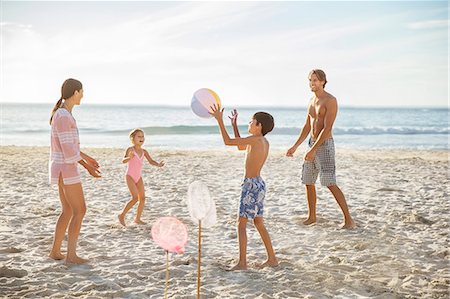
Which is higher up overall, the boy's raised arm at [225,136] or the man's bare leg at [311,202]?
the boy's raised arm at [225,136]

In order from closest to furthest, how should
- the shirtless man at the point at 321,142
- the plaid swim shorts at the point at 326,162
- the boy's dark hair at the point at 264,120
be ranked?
1. the boy's dark hair at the point at 264,120
2. the shirtless man at the point at 321,142
3. the plaid swim shorts at the point at 326,162

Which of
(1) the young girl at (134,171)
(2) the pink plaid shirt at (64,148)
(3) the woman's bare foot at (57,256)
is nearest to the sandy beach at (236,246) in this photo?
(3) the woman's bare foot at (57,256)

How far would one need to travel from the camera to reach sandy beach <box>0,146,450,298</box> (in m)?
3.84

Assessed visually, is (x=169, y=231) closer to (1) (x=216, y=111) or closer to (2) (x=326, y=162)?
(2) (x=326, y=162)

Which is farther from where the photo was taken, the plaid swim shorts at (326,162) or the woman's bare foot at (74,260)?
the plaid swim shorts at (326,162)

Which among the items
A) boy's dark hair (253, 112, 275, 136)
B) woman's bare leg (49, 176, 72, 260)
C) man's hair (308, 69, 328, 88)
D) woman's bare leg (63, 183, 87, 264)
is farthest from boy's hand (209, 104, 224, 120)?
man's hair (308, 69, 328, 88)

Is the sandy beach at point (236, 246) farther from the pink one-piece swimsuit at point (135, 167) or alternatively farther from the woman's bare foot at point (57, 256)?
the pink one-piece swimsuit at point (135, 167)

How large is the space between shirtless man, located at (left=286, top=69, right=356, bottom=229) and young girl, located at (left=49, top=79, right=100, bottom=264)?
2534 millimetres

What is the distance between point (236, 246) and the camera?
202 inches

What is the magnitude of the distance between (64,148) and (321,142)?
2.98 meters

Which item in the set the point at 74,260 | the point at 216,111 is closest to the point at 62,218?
the point at 74,260

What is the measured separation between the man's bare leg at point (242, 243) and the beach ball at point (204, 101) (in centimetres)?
105

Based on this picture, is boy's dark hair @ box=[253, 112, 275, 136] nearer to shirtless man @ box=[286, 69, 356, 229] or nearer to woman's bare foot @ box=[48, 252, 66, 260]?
shirtless man @ box=[286, 69, 356, 229]

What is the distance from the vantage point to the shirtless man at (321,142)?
5.41m
